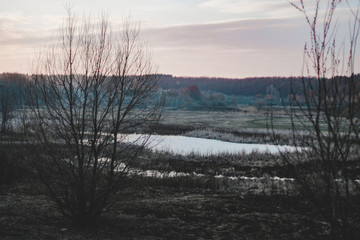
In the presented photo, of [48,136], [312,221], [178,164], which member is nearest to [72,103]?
[48,136]

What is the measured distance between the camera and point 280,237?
751 centimetres

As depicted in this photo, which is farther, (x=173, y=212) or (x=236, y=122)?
(x=236, y=122)

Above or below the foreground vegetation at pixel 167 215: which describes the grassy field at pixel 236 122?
below

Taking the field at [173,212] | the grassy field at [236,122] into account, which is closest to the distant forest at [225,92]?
the grassy field at [236,122]

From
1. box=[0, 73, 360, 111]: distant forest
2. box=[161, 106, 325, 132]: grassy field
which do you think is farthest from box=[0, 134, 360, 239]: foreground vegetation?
box=[0, 73, 360, 111]: distant forest

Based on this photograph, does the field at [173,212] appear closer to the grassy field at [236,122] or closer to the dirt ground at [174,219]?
the dirt ground at [174,219]

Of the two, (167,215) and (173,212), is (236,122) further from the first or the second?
(167,215)

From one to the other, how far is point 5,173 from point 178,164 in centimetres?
977

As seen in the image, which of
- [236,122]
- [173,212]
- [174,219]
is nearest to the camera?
[174,219]

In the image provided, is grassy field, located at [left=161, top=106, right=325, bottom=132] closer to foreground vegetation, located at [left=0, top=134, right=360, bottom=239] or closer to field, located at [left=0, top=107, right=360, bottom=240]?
field, located at [left=0, top=107, right=360, bottom=240]

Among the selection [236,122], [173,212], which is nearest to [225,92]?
[236,122]

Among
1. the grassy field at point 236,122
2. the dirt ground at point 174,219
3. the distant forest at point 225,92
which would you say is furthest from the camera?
the distant forest at point 225,92

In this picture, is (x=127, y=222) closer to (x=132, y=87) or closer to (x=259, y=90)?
(x=132, y=87)

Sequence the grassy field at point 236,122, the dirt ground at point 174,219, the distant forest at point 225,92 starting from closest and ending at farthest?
the dirt ground at point 174,219, the grassy field at point 236,122, the distant forest at point 225,92
